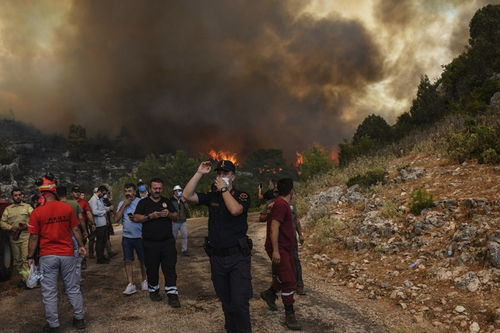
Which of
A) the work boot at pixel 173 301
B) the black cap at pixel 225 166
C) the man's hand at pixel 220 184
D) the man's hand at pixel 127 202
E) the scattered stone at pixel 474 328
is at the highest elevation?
the black cap at pixel 225 166

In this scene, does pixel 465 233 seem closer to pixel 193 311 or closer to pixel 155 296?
pixel 193 311

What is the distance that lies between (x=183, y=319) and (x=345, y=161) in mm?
17456

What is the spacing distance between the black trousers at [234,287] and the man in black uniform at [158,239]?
1.88 metres

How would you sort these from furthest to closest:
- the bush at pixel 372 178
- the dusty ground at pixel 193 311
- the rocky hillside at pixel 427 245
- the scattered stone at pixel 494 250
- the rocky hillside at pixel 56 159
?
the rocky hillside at pixel 56 159 → the bush at pixel 372 178 → the scattered stone at pixel 494 250 → the rocky hillside at pixel 427 245 → the dusty ground at pixel 193 311

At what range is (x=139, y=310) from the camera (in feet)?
18.4

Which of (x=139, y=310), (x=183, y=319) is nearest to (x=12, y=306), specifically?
(x=139, y=310)

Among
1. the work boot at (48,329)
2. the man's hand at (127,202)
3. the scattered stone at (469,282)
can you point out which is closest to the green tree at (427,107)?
the scattered stone at (469,282)

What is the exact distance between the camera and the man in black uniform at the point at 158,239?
5660 mm

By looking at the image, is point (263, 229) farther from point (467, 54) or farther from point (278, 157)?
point (278, 157)

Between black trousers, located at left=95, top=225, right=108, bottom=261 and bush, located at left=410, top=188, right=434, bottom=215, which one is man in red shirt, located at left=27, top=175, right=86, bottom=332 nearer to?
black trousers, located at left=95, top=225, right=108, bottom=261

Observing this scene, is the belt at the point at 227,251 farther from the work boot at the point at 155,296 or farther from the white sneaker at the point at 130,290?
the white sneaker at the point at 130,290

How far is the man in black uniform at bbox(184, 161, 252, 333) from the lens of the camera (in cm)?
391

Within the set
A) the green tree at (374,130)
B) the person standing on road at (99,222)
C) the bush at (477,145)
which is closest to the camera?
the person standing on road at (99,222)

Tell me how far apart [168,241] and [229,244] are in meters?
2.07
